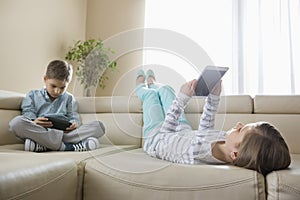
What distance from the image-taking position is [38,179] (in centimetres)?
71

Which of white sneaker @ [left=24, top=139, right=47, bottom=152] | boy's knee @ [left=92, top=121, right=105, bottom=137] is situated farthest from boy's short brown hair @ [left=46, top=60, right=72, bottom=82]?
white sneaker @ [left=24, top=139, right=47, bottom=152]

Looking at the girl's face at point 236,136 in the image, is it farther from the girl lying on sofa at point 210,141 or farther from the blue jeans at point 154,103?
the blue jeans at point 154,103

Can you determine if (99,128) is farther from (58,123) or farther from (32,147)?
(32,147)

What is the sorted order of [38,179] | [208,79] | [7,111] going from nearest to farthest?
1. [38,179]
2. [208,79]
3. [7,111]

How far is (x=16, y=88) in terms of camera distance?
7.16ft

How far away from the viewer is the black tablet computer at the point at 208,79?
99cm

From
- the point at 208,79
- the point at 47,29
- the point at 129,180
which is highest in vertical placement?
the point at 47,29

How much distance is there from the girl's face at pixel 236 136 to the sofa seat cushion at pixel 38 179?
535mm

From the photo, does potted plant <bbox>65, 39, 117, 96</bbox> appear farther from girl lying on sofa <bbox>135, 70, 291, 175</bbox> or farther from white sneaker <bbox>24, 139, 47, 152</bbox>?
girl lying on sofa <bbox>135, 70, 291, 175</bbox>

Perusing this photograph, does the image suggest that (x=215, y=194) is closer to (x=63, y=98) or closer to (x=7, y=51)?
(x=63, y=98)

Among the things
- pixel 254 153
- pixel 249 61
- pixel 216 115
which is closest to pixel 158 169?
pixel 254 153

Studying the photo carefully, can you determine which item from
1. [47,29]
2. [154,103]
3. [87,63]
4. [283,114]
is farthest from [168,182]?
[47,29]

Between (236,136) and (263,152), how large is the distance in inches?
5.7

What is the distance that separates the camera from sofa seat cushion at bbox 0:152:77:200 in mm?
621
